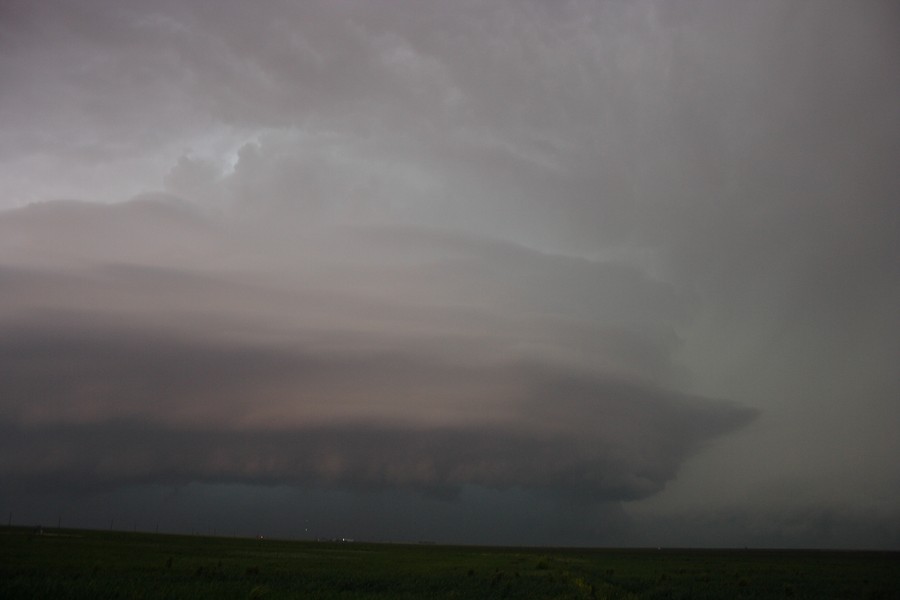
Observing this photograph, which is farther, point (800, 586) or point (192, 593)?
point (800, 586)

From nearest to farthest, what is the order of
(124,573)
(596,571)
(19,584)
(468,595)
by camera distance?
(19,584), (468,595), (124,573), (596,571)

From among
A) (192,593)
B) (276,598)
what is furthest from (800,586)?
(192,593)

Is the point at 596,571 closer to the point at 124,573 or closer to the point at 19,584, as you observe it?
the point at 124,573

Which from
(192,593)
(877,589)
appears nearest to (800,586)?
(877,589)

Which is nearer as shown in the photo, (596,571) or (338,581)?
(338,581)

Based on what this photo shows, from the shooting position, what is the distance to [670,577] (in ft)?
218

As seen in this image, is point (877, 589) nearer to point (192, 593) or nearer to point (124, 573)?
point (192, 593)

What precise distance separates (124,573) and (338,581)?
16973 mm

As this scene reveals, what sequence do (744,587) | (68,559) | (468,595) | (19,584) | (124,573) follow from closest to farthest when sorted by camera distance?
(19,584), (468,595), (124,573), (744,587), (68,559)

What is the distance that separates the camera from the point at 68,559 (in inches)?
2520

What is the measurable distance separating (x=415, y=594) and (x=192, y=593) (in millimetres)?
15465

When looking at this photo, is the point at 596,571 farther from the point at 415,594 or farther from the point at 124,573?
the point at 124,573

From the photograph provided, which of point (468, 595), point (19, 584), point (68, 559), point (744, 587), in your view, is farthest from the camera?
point (68, 559)

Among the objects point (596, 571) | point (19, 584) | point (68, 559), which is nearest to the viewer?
point (19, 584)
